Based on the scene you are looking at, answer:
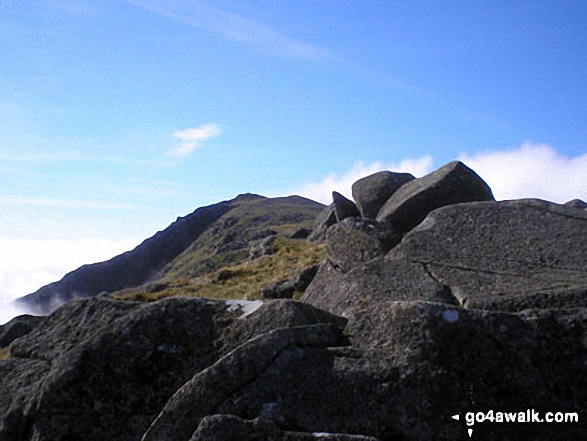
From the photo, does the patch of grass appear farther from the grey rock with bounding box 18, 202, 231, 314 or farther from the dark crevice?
the grey rock with bounding box 18, 202, 231, 314

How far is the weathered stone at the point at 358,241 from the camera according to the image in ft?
40.1

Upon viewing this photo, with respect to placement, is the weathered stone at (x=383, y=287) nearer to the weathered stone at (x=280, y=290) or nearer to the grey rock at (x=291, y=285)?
the grey rock at (x=291, y=285)

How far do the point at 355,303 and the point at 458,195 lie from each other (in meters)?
7.29

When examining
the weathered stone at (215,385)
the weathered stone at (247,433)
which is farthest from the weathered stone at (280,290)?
the weathered stone at (247,433)

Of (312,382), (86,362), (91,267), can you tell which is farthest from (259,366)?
(91,267)

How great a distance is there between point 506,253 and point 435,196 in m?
5.09

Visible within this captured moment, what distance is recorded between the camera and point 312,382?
562cm

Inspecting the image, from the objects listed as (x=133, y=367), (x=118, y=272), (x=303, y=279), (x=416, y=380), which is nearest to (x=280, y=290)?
(x=303, y=279)

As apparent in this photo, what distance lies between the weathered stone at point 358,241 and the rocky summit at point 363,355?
4.37 ft

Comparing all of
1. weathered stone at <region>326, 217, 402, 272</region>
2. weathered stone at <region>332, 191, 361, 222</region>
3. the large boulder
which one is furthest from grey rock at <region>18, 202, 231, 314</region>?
the large boulder

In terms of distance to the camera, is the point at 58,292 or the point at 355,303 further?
the point at 58,292

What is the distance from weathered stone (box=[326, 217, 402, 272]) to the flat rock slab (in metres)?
1.22

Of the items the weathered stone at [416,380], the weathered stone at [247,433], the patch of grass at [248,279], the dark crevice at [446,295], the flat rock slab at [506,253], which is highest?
the patch of grass at [248,279]

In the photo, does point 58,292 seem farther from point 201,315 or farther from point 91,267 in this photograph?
point 201,315
